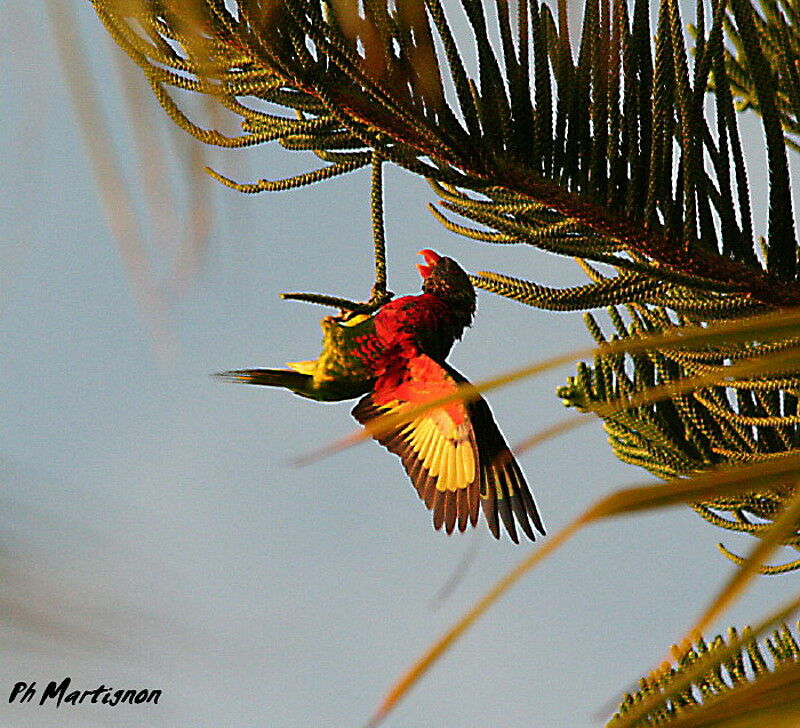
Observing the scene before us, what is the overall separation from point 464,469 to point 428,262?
11.0 inches

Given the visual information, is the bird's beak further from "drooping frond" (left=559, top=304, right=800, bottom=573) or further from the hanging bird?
"drooping frond" (left=559, top=304, right=800, bottom=573)

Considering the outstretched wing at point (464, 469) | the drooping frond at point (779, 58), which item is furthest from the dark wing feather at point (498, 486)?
the drooping frond at point (779, 58)

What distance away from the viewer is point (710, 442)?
177 cm

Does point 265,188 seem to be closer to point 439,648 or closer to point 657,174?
point 657,174

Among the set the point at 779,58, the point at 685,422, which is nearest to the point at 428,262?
the point at 685,422

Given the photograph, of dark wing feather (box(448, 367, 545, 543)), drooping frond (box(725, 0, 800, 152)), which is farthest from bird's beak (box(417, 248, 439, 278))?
drooping frond (box(725, 0, 800, 152))

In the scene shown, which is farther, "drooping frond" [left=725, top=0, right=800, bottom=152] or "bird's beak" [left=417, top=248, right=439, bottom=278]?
"drooping frond" [left=725, top=0, right=800, bottom=152]

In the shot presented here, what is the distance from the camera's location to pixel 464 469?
139 cm

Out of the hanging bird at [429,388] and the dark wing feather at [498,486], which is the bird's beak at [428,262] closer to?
the hanging bird at [429,388]

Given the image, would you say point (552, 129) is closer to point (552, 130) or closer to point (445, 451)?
point (552, 130)

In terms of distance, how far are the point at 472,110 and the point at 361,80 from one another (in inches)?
5.8

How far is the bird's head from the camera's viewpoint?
1340 mm

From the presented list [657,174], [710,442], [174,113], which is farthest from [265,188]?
[710,442]

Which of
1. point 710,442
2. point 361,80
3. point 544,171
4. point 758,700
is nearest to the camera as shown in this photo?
point 758,700
